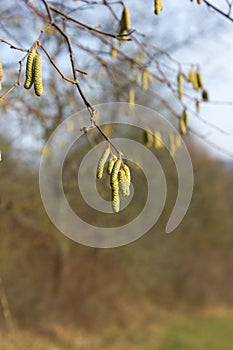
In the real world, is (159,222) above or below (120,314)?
above

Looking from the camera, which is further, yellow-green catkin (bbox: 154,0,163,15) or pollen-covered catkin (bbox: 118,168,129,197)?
yellow-green catkin (bbox: 154,0,163,15)

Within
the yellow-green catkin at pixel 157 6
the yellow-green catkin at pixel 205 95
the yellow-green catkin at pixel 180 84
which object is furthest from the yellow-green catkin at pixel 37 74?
the yellow-green catkin at pixel 205 95

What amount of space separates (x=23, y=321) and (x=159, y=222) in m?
3.85

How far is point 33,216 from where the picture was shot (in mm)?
5578

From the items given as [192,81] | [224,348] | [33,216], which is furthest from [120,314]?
[192,81]

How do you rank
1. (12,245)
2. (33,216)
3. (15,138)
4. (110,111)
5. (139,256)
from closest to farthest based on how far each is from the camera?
(15,138)
(33,216)
(12,245)
(110,111)
(139,256)

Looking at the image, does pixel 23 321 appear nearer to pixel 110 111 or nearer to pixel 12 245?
pixel 12 245

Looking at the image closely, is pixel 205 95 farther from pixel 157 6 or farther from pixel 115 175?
pixel 115 175

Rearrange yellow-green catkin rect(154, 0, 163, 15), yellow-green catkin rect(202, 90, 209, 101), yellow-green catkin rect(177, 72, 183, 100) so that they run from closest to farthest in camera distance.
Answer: yellow-green catkin rect(154, 0, 163, 15), yellow-green catkin rect(177, 72, 183, 100), yellow-green catkin rect(202, 90, 209, 101)

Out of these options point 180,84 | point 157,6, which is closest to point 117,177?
point 157,6

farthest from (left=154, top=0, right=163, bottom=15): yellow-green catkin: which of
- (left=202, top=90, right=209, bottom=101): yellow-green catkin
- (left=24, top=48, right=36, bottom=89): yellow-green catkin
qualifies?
(left=202, top=90, right=209, bottom=101): yellow-green catkin

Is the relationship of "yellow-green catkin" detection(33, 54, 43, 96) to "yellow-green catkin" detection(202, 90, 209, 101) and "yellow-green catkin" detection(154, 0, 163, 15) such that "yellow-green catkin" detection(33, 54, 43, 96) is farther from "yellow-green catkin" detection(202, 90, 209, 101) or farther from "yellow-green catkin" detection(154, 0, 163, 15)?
"yellow-green catkin" detection(202, 90, 209, 101)

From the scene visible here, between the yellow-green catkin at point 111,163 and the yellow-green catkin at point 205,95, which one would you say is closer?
the yellow-green catkin at point 111,163

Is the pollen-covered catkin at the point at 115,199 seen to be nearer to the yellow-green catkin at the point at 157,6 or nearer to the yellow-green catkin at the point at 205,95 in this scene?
the yellow-green catkin at the point at 157,6
